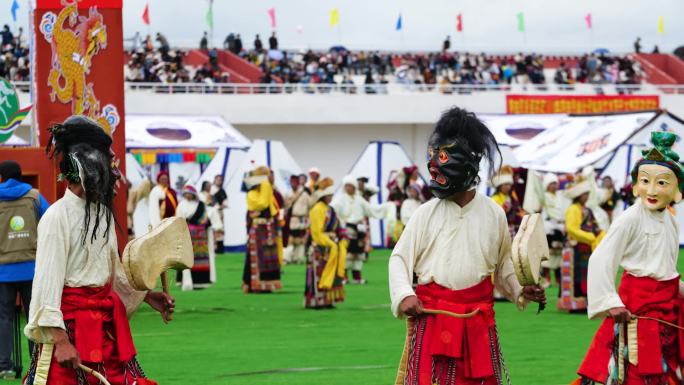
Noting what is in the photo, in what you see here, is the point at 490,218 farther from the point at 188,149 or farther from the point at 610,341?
the point at 188,149

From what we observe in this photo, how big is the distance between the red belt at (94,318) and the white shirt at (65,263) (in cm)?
5

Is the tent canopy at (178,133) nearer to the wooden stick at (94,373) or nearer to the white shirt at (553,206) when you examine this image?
the white shirt at (553,206)

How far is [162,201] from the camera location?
19938 millimetres

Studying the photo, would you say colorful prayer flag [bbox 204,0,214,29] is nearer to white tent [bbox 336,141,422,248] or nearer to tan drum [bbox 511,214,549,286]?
white tent [bbox 336,141,422,248]

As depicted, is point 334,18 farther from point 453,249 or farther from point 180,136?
point 453,249

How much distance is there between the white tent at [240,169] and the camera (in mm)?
30344

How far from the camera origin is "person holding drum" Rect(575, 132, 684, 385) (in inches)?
319

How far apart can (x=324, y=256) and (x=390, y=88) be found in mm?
28007

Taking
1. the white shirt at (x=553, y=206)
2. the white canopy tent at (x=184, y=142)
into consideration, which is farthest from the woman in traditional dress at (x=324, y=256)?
the white canopy tent at (x=184, y=142)

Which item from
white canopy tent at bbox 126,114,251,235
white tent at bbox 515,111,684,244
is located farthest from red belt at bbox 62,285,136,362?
white canopy tent at bbox 126,114,251,235

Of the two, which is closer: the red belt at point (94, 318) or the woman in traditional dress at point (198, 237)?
the red belt at point (94, 318)

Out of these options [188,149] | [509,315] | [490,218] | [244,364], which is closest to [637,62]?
[188,149]

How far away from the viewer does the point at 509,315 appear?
55.1 feet

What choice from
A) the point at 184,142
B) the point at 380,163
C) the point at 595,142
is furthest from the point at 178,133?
the point at 595,142
